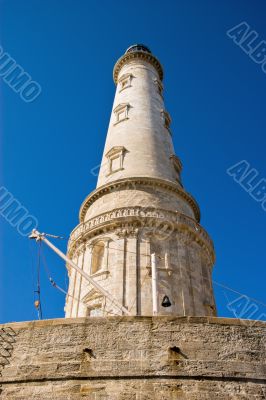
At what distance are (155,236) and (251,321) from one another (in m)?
10.3

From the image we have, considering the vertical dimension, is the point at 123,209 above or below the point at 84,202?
below

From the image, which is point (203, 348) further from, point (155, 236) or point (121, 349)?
point (155, 236)

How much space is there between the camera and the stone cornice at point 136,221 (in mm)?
20062

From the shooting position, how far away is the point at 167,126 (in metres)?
29.2

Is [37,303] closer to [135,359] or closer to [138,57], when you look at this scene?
[135,359]

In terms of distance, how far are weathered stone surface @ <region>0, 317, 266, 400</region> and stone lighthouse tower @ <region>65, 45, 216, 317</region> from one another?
7.49 meters

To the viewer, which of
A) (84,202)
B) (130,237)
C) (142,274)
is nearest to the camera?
(142,274)

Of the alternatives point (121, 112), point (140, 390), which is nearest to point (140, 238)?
point (140, 390)

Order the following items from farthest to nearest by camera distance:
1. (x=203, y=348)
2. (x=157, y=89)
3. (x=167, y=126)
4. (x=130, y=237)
A: (x=157, y=89), (x=167, y=126), (x=130, y=237), (x=203, y=348)

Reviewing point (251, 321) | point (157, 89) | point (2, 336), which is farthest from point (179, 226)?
point (157, 89)

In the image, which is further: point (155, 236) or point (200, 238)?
point (200, 238)

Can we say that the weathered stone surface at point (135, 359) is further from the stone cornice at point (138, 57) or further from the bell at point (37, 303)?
the stone cornice at point (138, 57)

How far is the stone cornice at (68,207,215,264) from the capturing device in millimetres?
20062

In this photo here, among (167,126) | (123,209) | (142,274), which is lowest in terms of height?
(142,274)
